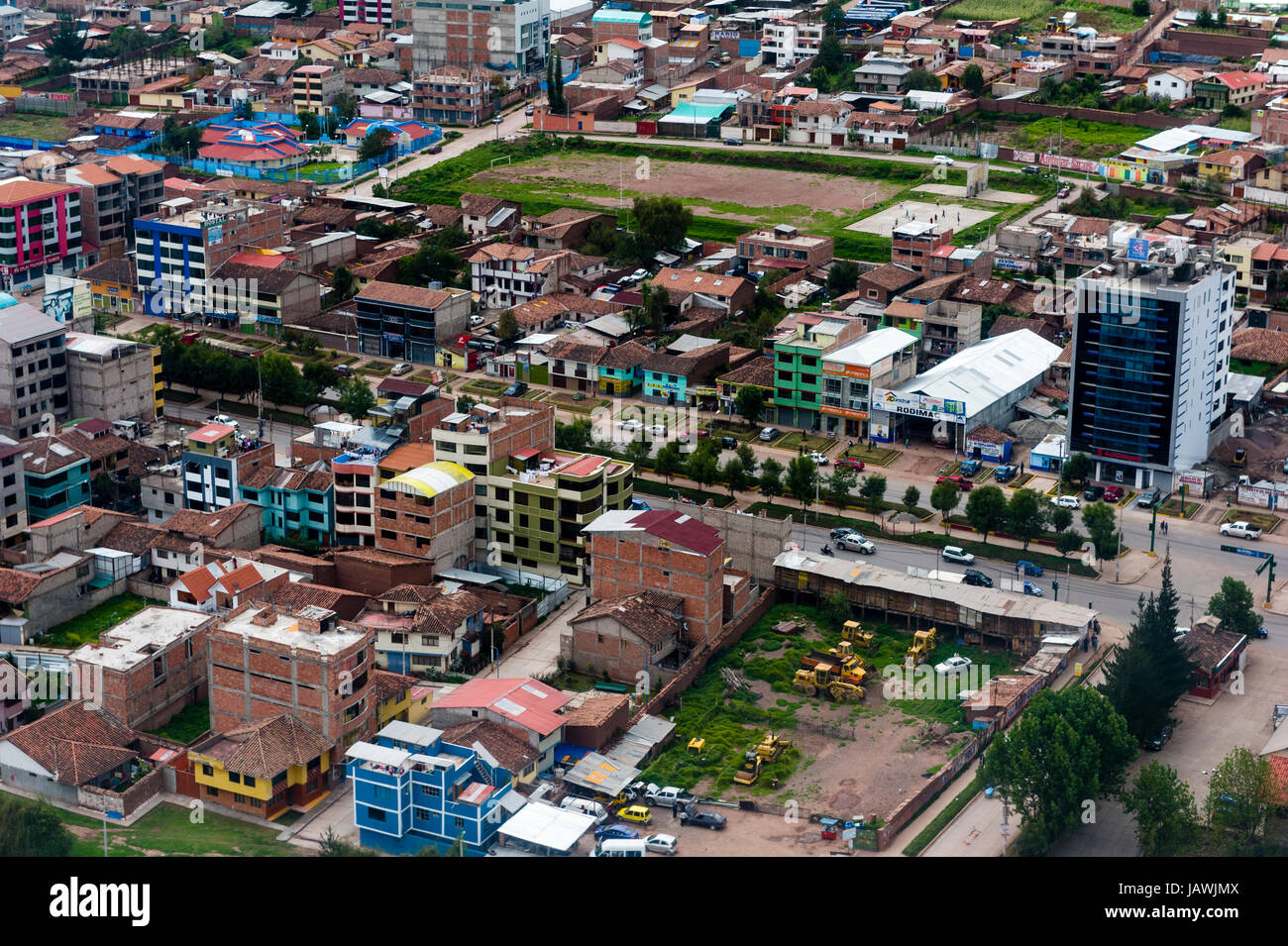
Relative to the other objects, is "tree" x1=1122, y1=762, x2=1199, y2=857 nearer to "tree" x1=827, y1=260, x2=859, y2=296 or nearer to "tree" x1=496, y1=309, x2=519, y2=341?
"tree" x1=496, y1=309, x2=519, y2=341

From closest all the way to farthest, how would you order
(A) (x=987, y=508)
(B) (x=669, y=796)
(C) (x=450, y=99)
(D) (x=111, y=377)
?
1. (B) (x=669, y=796)
2. (A) (x=987, y=508)
3. (D) (x=111, y=377)
4. (C) (x=450, y=99)

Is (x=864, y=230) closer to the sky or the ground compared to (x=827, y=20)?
closer to the ground

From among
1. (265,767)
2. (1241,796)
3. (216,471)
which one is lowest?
(265,767)

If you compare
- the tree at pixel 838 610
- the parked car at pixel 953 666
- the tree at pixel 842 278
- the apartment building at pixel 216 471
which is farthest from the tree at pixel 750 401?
the parked car at pixel 953 666

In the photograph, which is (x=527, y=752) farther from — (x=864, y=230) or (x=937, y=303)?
(x=864, y=230)

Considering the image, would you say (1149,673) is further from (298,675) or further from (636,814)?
(298,675)

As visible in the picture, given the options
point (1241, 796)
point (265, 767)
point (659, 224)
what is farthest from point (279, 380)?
point (1241, 796)

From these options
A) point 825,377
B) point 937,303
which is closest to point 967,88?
point 937,303

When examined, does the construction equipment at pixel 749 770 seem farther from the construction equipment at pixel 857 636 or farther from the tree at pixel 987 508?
the tree at pixel 987 508
